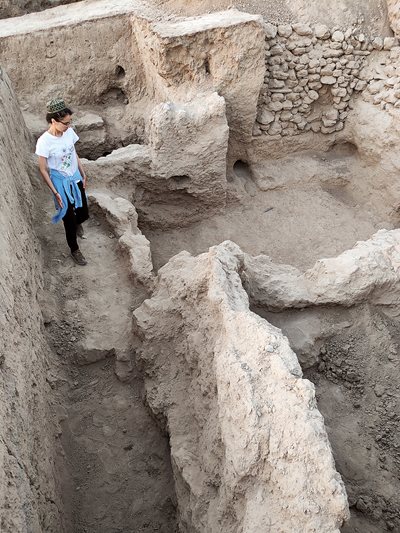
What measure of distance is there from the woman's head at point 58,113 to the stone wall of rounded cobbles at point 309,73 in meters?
2.92

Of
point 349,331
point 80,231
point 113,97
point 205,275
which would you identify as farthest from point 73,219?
point 113,97

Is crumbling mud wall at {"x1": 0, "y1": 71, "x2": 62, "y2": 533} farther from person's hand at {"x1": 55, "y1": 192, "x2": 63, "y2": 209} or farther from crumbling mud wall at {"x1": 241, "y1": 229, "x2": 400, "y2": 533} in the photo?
crumbling mud wall at {"x1": 241, "y1": 229, "x2": 400, "y2": 533}

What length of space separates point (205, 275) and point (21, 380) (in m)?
1.31

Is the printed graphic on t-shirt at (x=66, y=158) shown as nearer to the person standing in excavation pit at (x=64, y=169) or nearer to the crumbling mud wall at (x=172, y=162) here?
the person standing in excavation pit at (x=64, y=169)

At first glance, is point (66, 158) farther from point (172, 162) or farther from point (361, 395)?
point (361, 395)

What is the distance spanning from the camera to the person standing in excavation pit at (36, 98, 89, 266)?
407 cm

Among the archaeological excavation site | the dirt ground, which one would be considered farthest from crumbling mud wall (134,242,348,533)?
the dirt ground

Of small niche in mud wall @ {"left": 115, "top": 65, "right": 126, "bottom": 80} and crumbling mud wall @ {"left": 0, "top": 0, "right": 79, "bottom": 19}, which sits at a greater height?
crumbling mud wall @ {"left": 0, "top": 0, "right": 79, "bottom": 19}

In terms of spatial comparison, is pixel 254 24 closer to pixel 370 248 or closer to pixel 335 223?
pixel 335 223

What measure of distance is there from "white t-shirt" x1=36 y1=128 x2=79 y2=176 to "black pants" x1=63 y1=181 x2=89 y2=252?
193mm

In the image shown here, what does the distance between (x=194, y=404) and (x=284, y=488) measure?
1.09 metres

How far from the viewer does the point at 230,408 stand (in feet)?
10.2

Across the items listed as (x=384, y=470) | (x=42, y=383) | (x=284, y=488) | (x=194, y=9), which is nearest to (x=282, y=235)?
(x=194, y=9)

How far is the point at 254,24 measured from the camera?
5.89 meters
